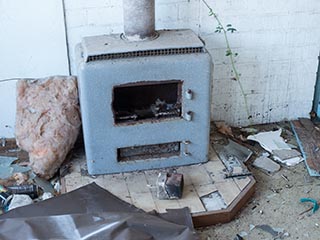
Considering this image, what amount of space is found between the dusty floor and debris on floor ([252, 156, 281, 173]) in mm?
38

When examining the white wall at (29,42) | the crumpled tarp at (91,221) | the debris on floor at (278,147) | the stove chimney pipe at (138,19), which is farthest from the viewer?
the debris on floor at (278,147)

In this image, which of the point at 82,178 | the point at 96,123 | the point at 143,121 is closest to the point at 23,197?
the point at 82,178

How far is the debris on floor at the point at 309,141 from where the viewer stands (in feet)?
10.9

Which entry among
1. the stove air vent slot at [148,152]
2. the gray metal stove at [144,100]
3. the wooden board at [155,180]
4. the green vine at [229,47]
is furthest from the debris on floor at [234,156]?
the green vine at [229,47]

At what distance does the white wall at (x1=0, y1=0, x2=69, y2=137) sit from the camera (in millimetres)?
3189

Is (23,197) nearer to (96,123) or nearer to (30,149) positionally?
(30,149)

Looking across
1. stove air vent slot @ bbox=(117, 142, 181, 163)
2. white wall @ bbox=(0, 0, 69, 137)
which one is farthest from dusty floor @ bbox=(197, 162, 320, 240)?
white wall @ bbox=(0, 0, 69, 137)

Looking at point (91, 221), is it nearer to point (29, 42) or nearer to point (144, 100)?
point (144, 100)

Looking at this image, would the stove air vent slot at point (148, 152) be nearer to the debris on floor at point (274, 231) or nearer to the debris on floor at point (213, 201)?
the debris on floor at point (213, 201)

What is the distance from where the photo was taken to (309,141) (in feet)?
11.8

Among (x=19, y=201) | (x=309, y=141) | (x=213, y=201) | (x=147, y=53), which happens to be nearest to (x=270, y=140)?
(x=309, y=141)

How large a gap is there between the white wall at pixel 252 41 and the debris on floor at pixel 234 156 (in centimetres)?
41

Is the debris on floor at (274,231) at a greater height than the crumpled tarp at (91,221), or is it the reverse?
the crumpled tarp at (91,221)

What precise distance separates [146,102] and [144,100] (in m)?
0.02
